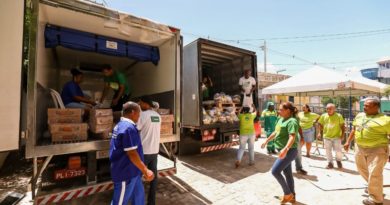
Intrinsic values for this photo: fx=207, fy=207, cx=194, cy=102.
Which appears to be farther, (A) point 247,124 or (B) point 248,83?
(B) point 248,83

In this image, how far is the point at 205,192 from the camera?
12.8 ft

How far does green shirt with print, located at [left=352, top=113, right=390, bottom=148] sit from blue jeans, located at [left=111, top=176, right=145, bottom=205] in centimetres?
369

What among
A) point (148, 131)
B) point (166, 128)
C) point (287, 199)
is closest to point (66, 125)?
point (148, 131)

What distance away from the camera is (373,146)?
133 inches

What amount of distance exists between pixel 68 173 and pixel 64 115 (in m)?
0.83

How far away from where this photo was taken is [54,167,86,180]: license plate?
286cm

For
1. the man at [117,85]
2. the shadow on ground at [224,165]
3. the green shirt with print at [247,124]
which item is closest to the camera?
the shadow on ground at [224,165]

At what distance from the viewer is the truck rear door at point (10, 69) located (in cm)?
223

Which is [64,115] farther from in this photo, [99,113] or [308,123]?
[308,123]

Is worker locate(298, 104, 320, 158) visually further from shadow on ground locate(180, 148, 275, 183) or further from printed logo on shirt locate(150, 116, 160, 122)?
printed logo on shirt locate(150, 116, 160, 122)

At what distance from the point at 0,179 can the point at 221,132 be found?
17.2 ft

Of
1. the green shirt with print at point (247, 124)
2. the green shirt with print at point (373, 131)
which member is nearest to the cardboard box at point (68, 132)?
the green shirt with print at point (247, 124)

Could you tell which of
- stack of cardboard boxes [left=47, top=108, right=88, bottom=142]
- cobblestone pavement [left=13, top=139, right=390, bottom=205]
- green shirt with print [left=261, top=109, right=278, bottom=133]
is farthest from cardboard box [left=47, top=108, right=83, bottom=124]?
green shirt with print [left=261, top=109, right=278, bottom=133]

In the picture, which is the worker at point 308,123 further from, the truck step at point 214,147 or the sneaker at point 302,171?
the truck step at point 214,147
